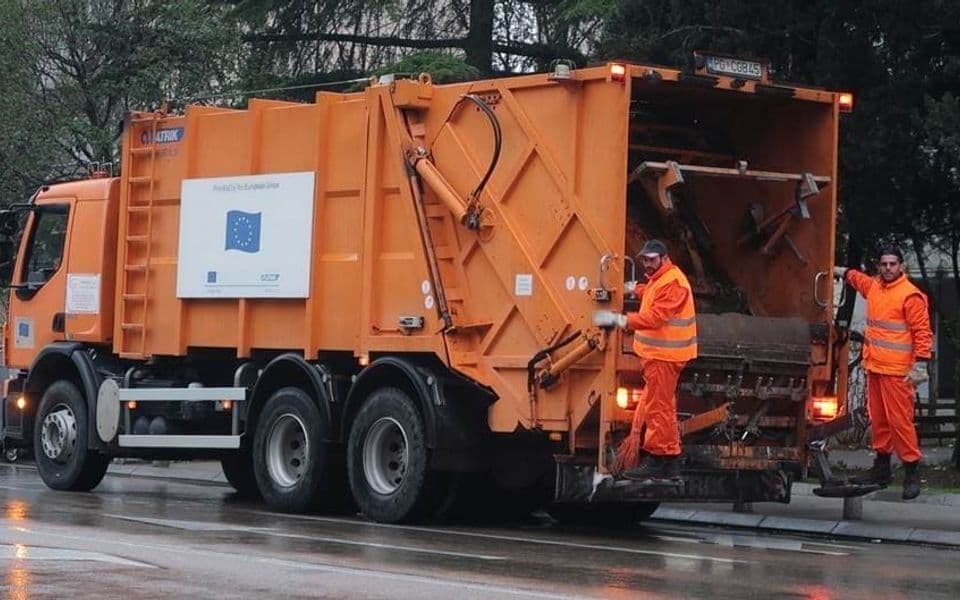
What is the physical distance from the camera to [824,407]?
14.1m

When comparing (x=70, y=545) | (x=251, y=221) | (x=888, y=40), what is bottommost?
(x=70, y=545)

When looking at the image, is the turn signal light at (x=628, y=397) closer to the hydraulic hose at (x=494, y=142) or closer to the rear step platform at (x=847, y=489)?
the rear step platform at (x=847, y=489)

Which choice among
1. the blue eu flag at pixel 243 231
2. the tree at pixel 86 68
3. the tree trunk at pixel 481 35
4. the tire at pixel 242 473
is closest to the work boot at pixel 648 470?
the blue eu flag at pixel 243 231

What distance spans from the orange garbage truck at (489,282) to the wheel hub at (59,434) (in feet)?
2.01

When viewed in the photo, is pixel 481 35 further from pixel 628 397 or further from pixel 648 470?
pixel 648 470

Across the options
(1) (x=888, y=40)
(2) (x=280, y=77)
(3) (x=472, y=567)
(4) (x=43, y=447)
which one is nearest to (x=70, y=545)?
(3) (x=472, y=567)

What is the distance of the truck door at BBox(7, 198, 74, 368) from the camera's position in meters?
18.0

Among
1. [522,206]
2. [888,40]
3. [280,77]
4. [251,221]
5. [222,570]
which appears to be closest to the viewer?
[222,570]

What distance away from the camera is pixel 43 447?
17719 millimetres

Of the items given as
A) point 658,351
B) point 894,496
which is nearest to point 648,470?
point 658,351

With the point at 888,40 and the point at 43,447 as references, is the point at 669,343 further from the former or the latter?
the point at 43,447

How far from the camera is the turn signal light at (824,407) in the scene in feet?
46.0

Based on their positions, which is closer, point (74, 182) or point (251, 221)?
point (251, 221)

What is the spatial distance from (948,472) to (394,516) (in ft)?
21.5
